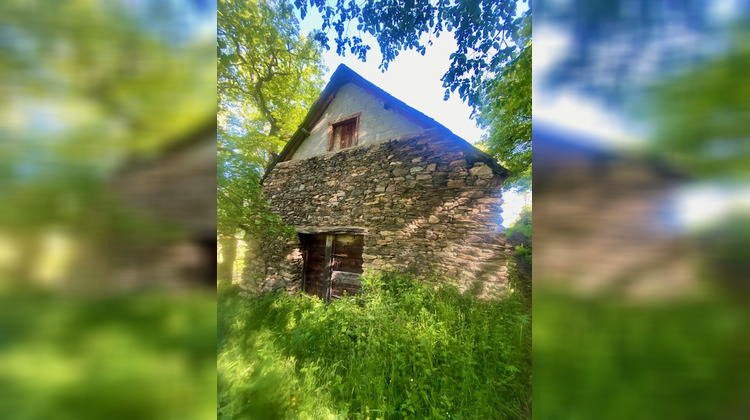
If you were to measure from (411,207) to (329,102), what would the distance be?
4.23 metres

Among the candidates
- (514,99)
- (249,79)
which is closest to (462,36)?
(514,99)

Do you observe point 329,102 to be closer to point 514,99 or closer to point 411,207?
point 411,207

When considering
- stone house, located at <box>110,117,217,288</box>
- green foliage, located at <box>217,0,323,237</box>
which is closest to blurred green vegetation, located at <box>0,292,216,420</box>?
stone house, located at <box>110,117,217,288</box>

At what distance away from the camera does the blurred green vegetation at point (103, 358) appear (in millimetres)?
418

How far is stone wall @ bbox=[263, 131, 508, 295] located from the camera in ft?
13.2

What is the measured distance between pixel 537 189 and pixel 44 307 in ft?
3.67

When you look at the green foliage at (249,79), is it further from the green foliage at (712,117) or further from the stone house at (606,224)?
the green foliage at (712,117)

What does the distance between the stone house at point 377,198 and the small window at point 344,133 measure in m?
0.03

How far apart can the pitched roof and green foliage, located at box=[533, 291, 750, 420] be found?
14.5 feet

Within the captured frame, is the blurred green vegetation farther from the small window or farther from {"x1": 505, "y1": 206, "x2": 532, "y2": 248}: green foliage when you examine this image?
the small window

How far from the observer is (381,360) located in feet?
8.38

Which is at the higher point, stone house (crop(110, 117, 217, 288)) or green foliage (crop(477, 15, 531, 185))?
green foliage (crop(477, 15, 531, 185))

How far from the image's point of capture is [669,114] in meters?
0.45

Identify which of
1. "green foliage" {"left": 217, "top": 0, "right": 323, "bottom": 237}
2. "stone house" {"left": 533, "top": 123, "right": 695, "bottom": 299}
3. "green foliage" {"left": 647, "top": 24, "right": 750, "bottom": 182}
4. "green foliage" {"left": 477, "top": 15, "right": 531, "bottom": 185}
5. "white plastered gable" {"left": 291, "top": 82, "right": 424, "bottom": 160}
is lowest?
"stone house" {"left": 533, "top": 123, "right": 695, "bottom": 299}
